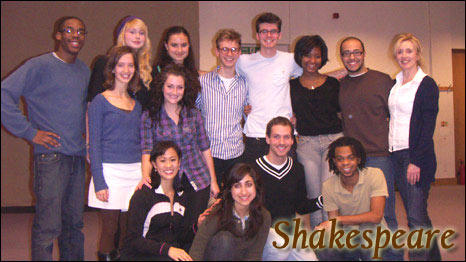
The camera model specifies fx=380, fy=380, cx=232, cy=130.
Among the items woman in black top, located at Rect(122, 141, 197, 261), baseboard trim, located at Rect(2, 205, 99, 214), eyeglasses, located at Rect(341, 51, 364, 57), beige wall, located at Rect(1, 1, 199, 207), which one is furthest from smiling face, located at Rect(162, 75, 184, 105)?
baseboard trim, located at Rect(2, 205, 99, 214)

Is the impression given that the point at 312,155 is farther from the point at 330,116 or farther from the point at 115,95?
the point at 115,95

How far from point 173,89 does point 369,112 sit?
1.50 meters

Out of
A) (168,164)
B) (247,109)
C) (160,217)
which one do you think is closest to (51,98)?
(168,164)

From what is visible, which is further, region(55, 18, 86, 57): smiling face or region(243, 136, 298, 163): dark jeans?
region(243, 136, 298, 163): dark jeans

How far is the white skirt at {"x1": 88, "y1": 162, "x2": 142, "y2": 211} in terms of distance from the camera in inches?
97.8

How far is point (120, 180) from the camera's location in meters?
2.51

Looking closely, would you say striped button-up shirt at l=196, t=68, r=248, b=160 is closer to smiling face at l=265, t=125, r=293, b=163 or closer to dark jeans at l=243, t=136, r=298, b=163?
dark jeans at l=243, t=136, r=298, b=163

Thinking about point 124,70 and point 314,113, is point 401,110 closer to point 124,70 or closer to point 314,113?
point 314,113

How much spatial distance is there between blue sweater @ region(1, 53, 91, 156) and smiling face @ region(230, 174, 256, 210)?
110 centimetres

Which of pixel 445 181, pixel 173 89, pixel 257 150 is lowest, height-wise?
pixel 445 181

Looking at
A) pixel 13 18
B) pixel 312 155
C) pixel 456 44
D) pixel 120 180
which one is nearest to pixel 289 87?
pixel 312 155

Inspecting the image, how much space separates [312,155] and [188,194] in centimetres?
101

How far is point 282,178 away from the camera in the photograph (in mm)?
2701

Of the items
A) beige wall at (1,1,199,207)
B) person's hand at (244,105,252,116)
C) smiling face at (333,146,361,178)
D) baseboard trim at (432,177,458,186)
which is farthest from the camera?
baseboard trim at (432,177,458,186)
